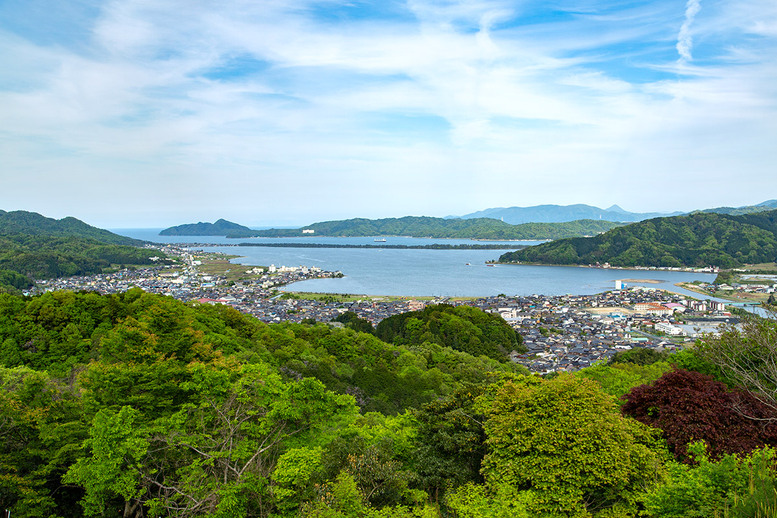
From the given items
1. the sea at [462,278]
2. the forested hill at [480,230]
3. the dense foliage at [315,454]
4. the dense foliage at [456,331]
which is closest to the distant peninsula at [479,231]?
the forested hill at [480,230]

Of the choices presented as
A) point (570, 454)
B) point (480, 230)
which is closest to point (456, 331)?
point (570, 454)

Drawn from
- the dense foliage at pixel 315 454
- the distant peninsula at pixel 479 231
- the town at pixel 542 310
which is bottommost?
the town at pixel 542 310

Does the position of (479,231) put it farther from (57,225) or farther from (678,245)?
(57,225)

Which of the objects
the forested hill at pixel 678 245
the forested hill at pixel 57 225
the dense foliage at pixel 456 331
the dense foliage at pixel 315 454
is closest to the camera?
the dense foliage at pixel 315 454

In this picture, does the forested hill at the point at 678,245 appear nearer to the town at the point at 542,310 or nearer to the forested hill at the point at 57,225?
the town at the point at 542,310

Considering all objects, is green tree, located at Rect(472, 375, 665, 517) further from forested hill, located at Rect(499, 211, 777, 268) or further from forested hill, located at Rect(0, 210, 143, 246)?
forested hill, located at Rect(0, 210, 143, 246)

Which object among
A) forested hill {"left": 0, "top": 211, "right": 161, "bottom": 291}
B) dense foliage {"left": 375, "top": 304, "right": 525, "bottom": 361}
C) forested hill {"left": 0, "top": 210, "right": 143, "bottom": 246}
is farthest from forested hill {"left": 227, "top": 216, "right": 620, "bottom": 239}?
dense foliage {"left": 375, "top": 304, "right": 525, "bottom": 361}
